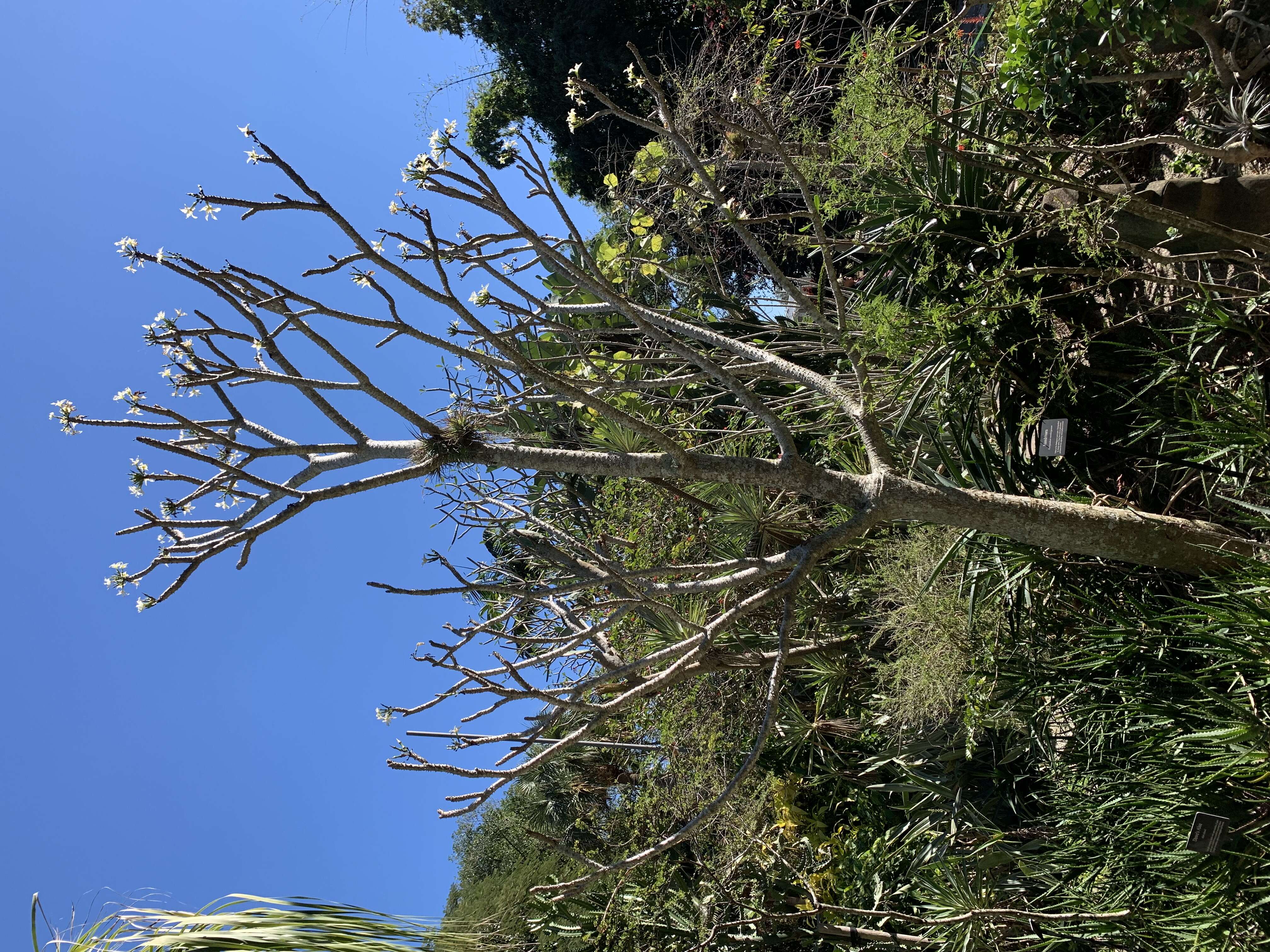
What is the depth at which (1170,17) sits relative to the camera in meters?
2.78

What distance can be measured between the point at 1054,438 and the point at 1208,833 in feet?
4.94

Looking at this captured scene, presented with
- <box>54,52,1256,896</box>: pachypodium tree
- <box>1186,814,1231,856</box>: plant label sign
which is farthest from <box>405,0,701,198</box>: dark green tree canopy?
<box>1186,814,1231,856</box>: plant label sign

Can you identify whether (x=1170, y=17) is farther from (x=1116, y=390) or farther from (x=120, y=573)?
(x=120, y=573)

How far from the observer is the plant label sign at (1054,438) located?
328cm

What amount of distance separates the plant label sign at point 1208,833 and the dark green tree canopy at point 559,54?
742 centimetres

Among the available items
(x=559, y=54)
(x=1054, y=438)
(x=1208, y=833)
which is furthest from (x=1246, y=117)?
(x=559, y=54)

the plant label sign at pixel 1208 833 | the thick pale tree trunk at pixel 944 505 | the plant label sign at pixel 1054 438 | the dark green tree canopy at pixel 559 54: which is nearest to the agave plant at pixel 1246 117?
the plant label sign at pixel 1054 438

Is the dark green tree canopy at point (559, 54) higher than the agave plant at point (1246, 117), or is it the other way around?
the dark green tree canopy at point (559, 54)

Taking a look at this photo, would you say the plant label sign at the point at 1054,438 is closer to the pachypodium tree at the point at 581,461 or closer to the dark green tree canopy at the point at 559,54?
the pachypodium tree at the point at 581,461

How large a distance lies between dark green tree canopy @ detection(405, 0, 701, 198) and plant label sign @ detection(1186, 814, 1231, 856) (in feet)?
24.3

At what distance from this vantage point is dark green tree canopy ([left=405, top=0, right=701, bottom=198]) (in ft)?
29.7

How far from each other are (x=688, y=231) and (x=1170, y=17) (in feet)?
12.7

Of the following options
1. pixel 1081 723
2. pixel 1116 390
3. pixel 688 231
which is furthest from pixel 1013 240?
pixel 688 231

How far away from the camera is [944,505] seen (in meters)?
2.65
